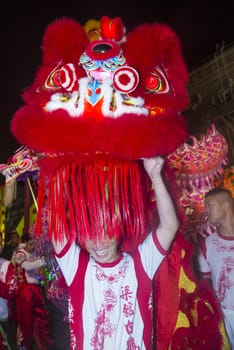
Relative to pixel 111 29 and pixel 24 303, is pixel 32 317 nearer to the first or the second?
pixel 24 303

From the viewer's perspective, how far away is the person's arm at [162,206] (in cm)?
82

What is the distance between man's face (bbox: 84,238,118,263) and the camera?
0.83 metres

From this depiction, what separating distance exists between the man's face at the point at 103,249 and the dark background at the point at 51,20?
0.78 meters

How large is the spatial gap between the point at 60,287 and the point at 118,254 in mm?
227

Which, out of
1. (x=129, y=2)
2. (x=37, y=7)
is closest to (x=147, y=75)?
(x=129, y=2)

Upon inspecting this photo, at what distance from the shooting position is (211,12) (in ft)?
5.05

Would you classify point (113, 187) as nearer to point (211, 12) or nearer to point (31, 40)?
point (31, 40)

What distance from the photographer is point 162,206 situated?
84 centimetres

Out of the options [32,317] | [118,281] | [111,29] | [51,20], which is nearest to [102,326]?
[118,281]

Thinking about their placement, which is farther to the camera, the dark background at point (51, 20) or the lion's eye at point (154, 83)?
the dark background at point (51, 20)

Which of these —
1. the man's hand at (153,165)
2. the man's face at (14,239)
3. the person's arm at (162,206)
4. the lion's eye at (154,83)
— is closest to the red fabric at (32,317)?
the man's face at (14,239)

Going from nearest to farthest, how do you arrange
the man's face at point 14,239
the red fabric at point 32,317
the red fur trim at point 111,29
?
the red fur trim at point 111,29, the red fabric at point 32,317, the man's face at point 14,239

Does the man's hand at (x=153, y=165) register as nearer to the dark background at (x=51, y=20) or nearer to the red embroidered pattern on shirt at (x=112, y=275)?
the red embroidered pattern on shirt at (x=112, y=275)

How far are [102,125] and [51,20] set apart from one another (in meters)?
0.94
